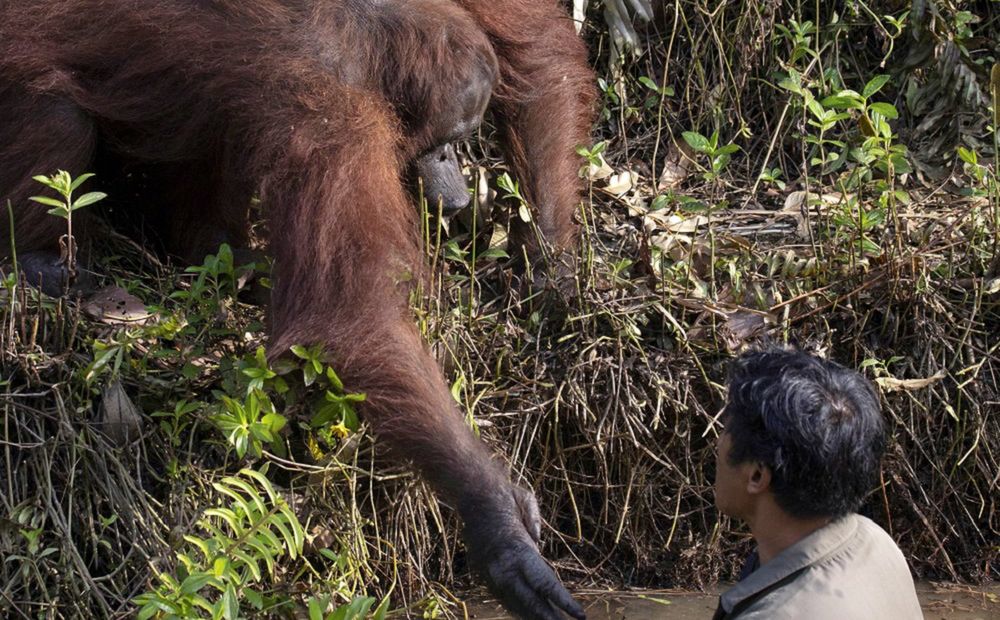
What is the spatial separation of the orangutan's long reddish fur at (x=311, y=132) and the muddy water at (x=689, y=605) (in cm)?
96

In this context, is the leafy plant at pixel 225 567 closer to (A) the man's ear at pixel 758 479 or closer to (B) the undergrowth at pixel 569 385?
(B) the undergrowth at pixel 569 385

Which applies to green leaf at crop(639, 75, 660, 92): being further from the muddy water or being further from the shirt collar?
the shirt collar

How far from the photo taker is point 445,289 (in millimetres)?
3979

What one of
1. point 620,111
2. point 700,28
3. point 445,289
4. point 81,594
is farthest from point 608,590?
point 700,28

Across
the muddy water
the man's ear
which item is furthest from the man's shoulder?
the muddy water

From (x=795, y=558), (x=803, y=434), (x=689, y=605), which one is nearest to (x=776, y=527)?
(x=795, y=558)

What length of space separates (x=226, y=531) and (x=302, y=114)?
1.04 meters

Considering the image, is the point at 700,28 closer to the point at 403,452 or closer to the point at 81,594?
the point at 403,452

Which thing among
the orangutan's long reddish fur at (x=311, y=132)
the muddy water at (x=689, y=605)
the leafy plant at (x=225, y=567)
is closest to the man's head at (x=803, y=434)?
the orangutan's long reddish fur at (x=311, y=132)

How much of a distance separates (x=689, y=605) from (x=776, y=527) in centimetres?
167

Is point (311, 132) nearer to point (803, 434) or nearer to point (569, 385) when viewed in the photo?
point (569, 385)

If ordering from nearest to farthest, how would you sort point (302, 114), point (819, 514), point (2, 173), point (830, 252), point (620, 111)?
point (819, 514), point (302, 114), point (2, 173), point (830, 252), point (620, 111)

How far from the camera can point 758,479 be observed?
2291 millimetres

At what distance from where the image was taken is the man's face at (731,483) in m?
2.33
